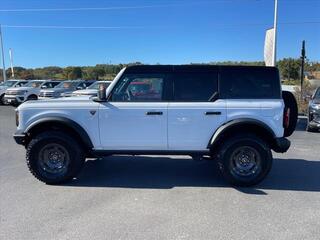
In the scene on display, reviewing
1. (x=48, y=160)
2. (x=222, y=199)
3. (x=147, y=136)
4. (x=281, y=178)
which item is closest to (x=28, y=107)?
(x=48, y=160)

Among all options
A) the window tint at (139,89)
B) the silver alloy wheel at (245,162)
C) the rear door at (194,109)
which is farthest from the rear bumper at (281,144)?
the window tint at (139,89)

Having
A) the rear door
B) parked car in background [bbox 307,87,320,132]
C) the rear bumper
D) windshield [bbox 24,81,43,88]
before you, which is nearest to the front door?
the rear door

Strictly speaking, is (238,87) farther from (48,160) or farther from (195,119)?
(48,160)

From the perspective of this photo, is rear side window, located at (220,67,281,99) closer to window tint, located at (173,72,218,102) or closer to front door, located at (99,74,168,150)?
window tint, located at (173,72,218,102)

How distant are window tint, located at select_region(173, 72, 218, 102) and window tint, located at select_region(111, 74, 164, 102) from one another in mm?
278

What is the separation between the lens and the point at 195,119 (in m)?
5.52

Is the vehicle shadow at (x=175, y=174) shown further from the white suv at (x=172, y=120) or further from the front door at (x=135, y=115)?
the front door at (x=135, y=115)

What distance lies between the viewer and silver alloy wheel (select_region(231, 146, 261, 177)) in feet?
18.3

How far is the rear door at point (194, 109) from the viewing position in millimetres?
5508

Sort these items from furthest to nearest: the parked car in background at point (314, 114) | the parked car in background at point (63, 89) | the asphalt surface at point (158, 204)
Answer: the parked car in background at point (63, 89)
the parked car in background at point (314, 114)
the asphalt surface at point (158, 204)

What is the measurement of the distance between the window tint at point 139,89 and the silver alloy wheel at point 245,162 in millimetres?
1567

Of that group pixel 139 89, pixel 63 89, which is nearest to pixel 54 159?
pixel 139 89

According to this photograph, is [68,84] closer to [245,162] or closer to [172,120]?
[172,120]

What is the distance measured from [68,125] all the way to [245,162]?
2.95 m
